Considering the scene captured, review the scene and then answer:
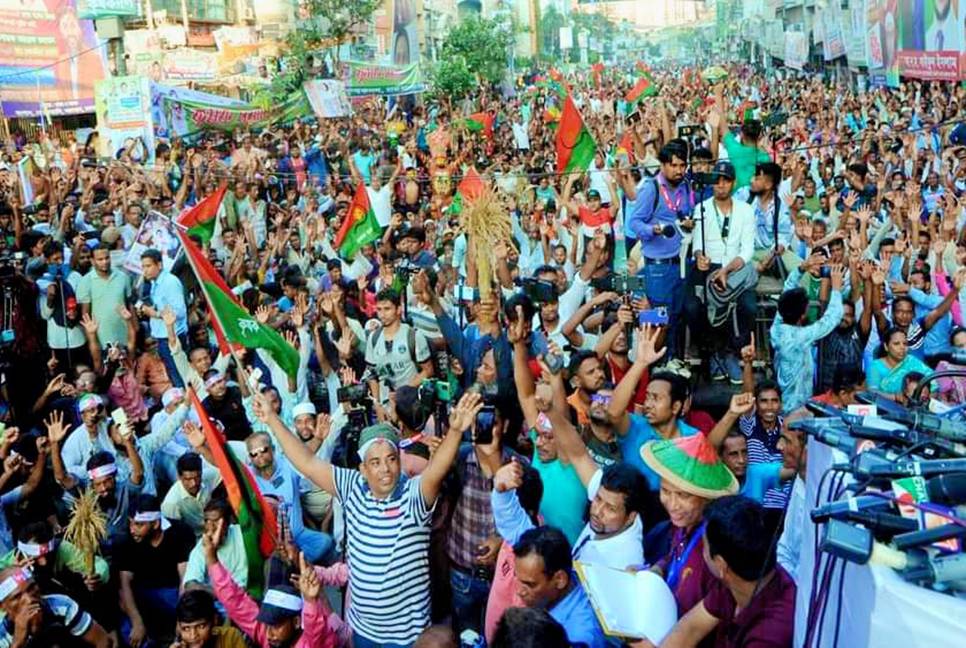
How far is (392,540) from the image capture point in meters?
3.61

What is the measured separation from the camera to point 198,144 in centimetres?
1580

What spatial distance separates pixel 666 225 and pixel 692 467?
11.2 ft

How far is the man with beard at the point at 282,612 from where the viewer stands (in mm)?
3615

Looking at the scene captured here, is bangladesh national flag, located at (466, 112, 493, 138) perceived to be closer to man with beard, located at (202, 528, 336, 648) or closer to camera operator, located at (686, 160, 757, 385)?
camera operator, located at (686, 160, 757, 385)

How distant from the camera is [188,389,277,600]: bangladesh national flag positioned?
4.29 meters

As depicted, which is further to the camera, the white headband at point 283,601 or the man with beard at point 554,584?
the white headband at point 283,601

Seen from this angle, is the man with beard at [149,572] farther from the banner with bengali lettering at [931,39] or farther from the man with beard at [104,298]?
the banner with bengali lettering at [931,39]

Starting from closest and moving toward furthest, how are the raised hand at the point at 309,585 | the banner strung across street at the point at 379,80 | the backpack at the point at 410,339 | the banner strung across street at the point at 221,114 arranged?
the raised hand at the point at 309,585 < the backpack at the point at 410,339 < the banner strung across street at the point at 221,114 < the banner strung across street at the point at 379,80

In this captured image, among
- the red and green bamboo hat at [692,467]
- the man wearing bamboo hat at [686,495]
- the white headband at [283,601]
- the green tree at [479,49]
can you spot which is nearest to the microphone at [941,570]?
the man wearing bamboo hat at [686,495]

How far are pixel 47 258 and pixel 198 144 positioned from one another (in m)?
8.03

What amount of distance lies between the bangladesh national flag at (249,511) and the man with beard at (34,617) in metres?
0.71

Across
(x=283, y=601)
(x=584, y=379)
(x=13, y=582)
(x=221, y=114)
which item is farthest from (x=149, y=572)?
(x=221, y=114)

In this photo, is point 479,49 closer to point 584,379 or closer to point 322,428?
point 322,428

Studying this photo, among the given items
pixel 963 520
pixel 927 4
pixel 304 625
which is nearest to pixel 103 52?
pixel 927 4
